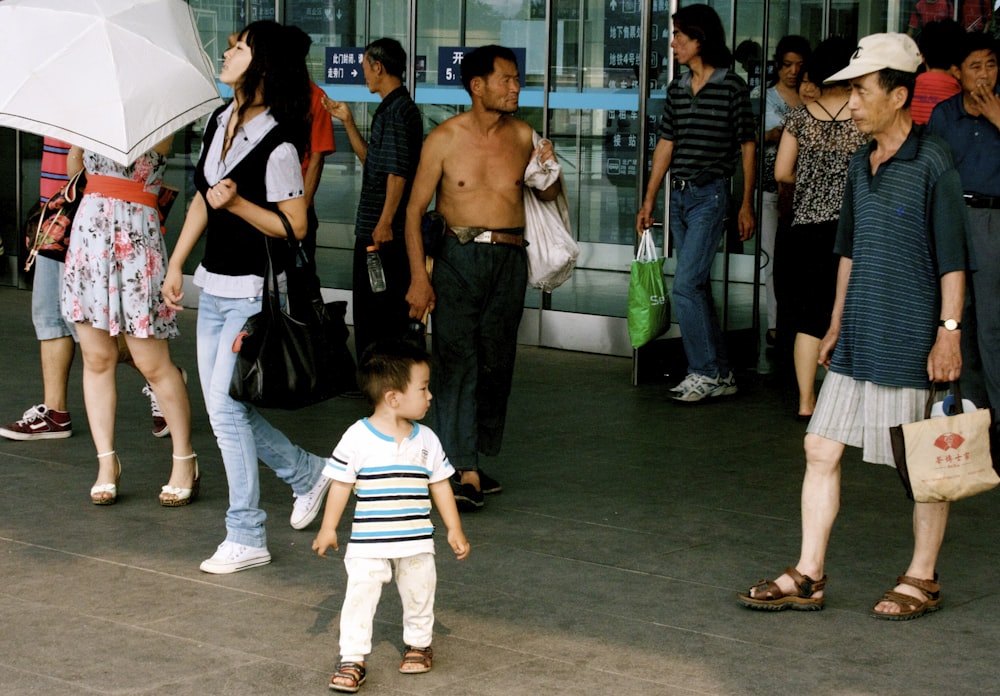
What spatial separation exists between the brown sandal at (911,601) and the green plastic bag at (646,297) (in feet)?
14.1

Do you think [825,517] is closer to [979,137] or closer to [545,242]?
[545,242]

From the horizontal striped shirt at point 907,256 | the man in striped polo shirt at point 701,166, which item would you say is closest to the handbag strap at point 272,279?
the horizontal striped shirt at point 907,256

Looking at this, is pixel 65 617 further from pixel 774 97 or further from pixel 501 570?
pixel 774 97

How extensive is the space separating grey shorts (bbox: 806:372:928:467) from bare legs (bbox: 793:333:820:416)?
3221 millimetres

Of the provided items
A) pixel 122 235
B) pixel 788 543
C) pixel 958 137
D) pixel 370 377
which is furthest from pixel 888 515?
pixel 122 235

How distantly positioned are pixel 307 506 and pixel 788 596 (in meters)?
1.92

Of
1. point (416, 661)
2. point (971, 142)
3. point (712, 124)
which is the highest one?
point (712, 124)

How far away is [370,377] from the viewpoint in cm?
444

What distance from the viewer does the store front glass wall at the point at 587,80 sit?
1043 cm

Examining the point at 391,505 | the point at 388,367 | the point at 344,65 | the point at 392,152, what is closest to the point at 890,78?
the point at 388,367

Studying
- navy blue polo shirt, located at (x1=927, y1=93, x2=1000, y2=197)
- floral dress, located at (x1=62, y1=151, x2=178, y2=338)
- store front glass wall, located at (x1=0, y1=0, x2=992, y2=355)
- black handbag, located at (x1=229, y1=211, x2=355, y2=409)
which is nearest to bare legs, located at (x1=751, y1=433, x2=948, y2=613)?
black handbag, located at (x1=229, y1=211, x2=355, y2=409)

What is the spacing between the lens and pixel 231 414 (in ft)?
18.1

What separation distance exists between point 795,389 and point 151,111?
498 cm

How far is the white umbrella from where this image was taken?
221 inches
